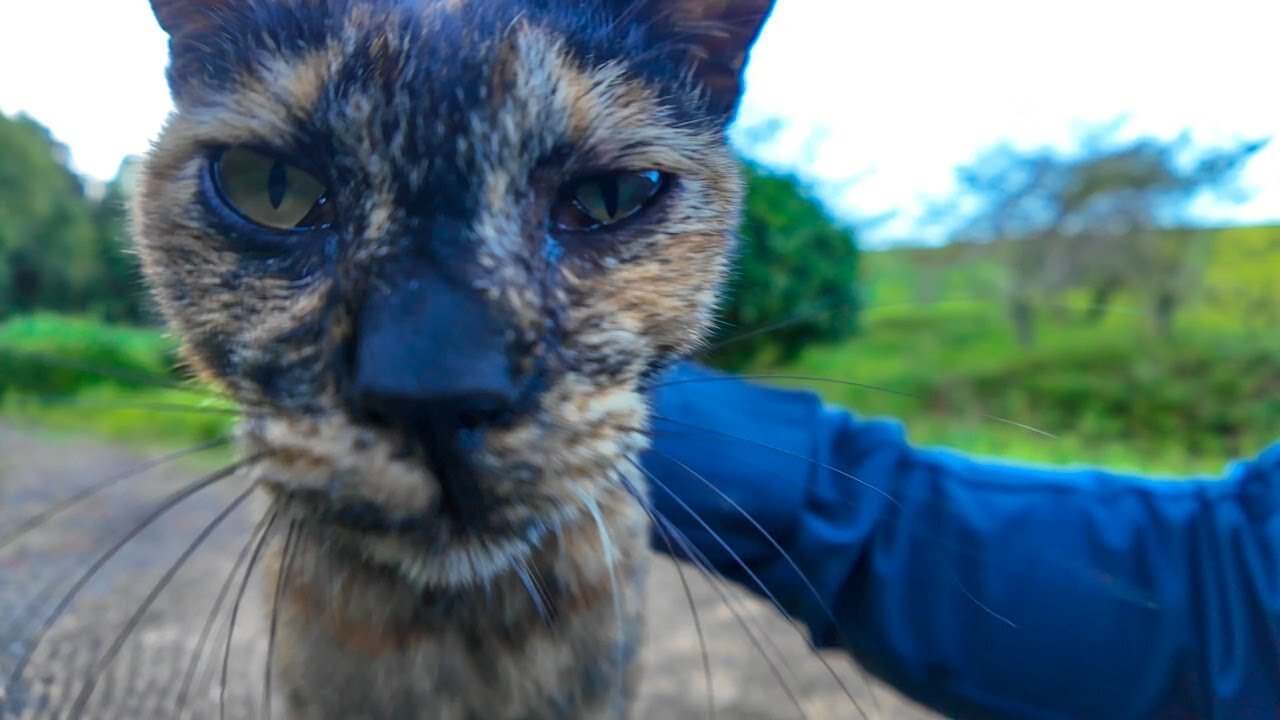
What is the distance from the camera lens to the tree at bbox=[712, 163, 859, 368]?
606mm

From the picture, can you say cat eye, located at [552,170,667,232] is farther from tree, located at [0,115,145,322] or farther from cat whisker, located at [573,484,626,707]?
tree, located at [0,115,145,322]

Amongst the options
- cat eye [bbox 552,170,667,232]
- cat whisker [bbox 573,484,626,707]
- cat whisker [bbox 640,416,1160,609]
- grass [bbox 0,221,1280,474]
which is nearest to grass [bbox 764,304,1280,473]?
grass [bbox 0,221,1280,474]

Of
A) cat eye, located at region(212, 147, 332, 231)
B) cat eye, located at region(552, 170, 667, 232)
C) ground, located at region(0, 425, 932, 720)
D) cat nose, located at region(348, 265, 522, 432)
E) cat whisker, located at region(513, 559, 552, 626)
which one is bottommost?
ground, located at region(0, 425, 932, 720)

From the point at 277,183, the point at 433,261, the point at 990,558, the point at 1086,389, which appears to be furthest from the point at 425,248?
the point at 1086,389

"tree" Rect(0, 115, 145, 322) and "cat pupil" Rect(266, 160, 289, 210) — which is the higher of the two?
"cat pupil" Rect(266, 160, 289, 210)

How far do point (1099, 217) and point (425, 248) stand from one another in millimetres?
1786

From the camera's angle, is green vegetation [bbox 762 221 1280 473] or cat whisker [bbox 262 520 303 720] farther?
green vegetation [bbox 762 221 1280 473]

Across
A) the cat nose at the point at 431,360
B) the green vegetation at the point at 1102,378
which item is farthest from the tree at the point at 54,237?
the green vegetation at the point at 1102,378

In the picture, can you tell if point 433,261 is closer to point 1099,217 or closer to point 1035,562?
point 1035,562

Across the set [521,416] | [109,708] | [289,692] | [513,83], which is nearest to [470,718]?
[289,692]

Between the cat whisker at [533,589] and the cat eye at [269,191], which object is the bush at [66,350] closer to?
the cat eye at [269,191]

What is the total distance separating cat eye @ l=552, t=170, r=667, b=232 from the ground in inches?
12.4

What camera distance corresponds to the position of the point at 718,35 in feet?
1.53

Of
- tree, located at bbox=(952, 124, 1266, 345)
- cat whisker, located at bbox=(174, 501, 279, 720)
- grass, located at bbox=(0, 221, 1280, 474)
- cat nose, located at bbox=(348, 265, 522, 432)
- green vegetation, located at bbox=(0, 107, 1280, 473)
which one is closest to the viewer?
cat nose, located at bbox=(348, 265, 522, 432)
